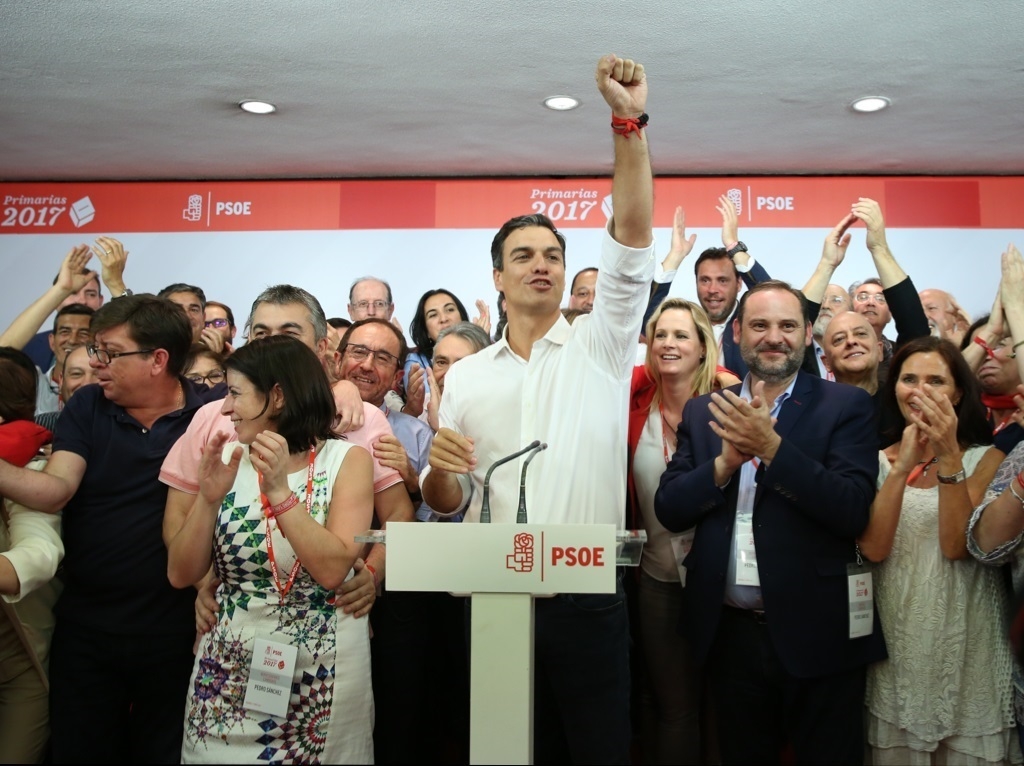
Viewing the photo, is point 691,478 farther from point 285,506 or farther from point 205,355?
point 205,355

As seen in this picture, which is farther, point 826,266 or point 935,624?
point 826,266

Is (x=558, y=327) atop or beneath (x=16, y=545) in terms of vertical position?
atop

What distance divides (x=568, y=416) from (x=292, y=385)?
0.65 metres

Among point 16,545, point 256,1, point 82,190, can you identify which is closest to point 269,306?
point 16,545

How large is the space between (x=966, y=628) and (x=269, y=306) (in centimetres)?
215

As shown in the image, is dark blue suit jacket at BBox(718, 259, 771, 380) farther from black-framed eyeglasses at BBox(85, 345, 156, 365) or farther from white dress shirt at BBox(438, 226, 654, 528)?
black-framed eyeglasses at BBox(85, 345, 156, 365)

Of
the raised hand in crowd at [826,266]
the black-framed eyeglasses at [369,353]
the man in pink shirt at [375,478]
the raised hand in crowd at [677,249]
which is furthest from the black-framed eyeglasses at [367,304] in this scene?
the raised hand in crowd at [826,266]

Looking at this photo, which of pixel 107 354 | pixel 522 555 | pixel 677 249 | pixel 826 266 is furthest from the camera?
pixel 677 249

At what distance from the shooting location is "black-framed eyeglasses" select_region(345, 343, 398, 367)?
2990mm

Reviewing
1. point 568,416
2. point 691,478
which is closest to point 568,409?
point 568,416

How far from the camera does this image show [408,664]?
2656 mm

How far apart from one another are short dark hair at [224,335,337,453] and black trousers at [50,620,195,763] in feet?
2.51

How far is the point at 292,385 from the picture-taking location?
83.4 inches

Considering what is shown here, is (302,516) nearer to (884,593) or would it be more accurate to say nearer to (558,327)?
(558,327)
